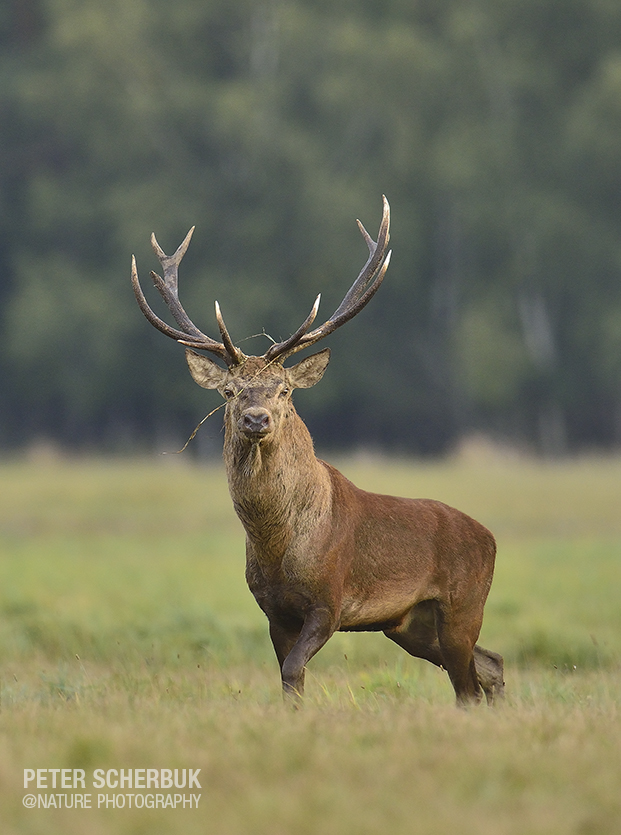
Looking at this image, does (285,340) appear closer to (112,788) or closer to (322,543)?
(322,543)

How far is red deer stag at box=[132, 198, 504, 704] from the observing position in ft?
21.8

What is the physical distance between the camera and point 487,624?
36.7 feet

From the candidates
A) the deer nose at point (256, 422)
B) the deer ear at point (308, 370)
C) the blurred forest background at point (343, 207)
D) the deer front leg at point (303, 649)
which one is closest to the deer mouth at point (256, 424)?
the deer nose at point (256, 422)

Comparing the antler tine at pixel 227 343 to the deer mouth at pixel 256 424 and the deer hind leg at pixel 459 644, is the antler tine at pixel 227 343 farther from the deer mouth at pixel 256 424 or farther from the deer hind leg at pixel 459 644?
the deer hind leg at pixel 459 644

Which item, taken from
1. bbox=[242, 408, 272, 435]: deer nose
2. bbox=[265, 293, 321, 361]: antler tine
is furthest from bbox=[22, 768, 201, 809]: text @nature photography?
bbox=[265, 293, 321, 361]: antler tine

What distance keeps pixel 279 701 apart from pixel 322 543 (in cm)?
75

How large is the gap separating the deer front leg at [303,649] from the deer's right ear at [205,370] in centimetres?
126

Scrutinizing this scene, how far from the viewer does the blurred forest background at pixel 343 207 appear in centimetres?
3166

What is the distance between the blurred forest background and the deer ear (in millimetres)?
23472

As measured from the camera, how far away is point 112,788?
15.5 feet

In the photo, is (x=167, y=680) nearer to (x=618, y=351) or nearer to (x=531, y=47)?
(x=618, y=351)

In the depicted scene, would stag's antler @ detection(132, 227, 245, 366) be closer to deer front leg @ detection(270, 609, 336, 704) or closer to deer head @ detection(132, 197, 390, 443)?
deer head @ detection(132, 197, 390, 443)

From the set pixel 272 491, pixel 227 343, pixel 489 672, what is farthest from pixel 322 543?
pixel 489 672

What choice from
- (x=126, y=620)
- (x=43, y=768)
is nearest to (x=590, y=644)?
(x=126, y=620)
